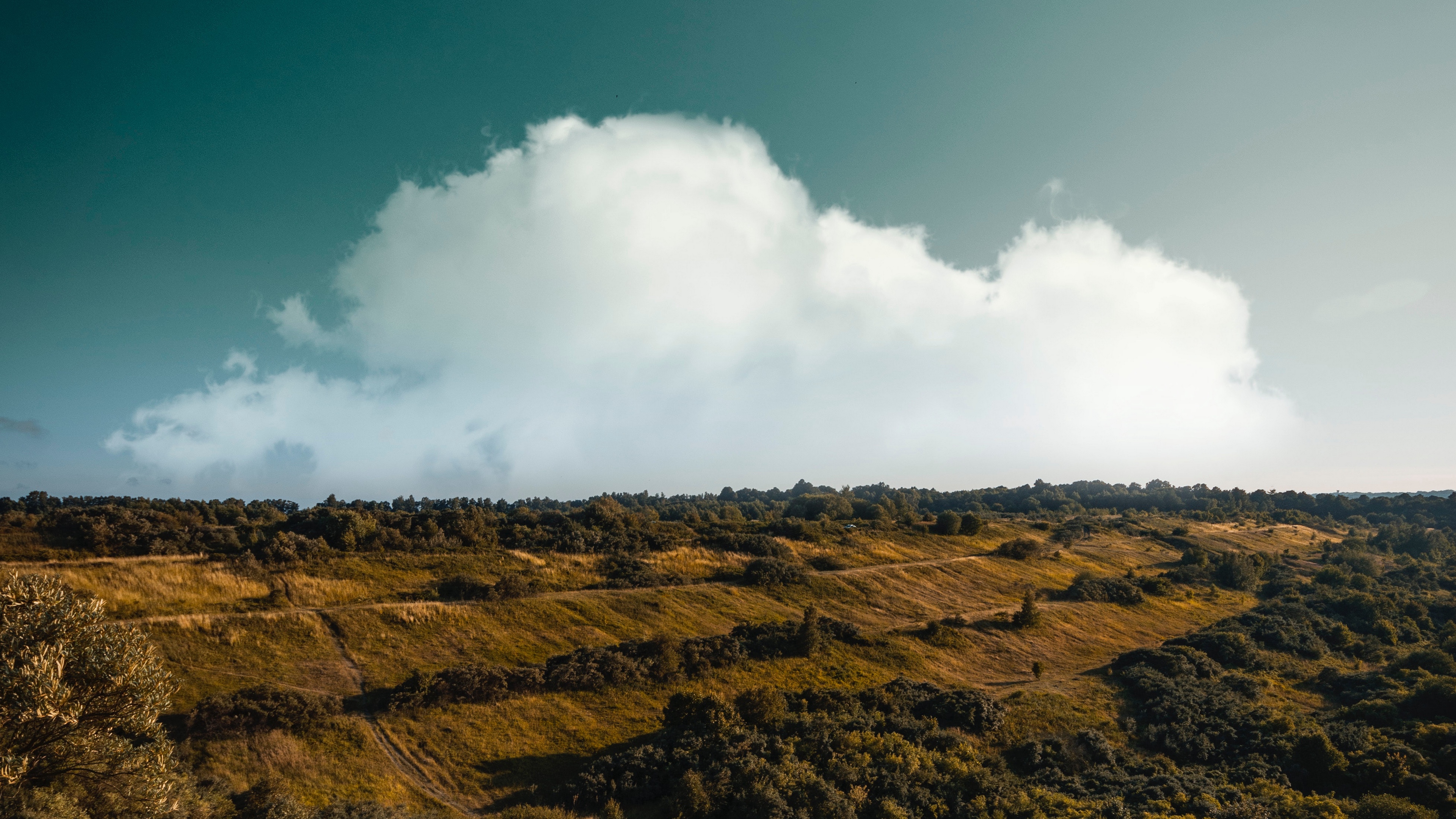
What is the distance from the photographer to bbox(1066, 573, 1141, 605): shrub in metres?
64.9

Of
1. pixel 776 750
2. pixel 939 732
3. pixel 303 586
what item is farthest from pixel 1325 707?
pixel 303 586

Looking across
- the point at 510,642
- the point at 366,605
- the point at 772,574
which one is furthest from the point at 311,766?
the point at 772,574

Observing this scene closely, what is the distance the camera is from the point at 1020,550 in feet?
268

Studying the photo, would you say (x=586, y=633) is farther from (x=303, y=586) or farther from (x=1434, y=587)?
(x=1434, y=587)

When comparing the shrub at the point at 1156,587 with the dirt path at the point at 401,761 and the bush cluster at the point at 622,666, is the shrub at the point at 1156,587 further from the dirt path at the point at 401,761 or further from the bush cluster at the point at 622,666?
the dirt path at the point at 401,761

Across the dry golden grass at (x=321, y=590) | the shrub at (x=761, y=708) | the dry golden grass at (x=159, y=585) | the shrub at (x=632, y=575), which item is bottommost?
the shrub at (x=761, y=708)

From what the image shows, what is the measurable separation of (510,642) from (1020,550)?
229ft

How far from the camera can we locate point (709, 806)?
899 inches

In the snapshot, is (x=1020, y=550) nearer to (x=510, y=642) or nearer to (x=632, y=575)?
(x=632, y=575)

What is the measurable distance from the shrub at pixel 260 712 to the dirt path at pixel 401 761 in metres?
1.83

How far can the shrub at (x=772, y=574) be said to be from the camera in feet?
192

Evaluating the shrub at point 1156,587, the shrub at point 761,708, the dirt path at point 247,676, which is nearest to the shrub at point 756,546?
the shrub at point 761,708

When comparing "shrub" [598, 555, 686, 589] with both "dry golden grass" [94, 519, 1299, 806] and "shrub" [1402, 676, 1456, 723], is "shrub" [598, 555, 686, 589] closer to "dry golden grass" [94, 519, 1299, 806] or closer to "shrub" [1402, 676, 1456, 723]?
"dry golden grass" [94, 519, 1299, 806]

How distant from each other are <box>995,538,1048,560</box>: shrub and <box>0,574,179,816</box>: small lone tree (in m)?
84.8
